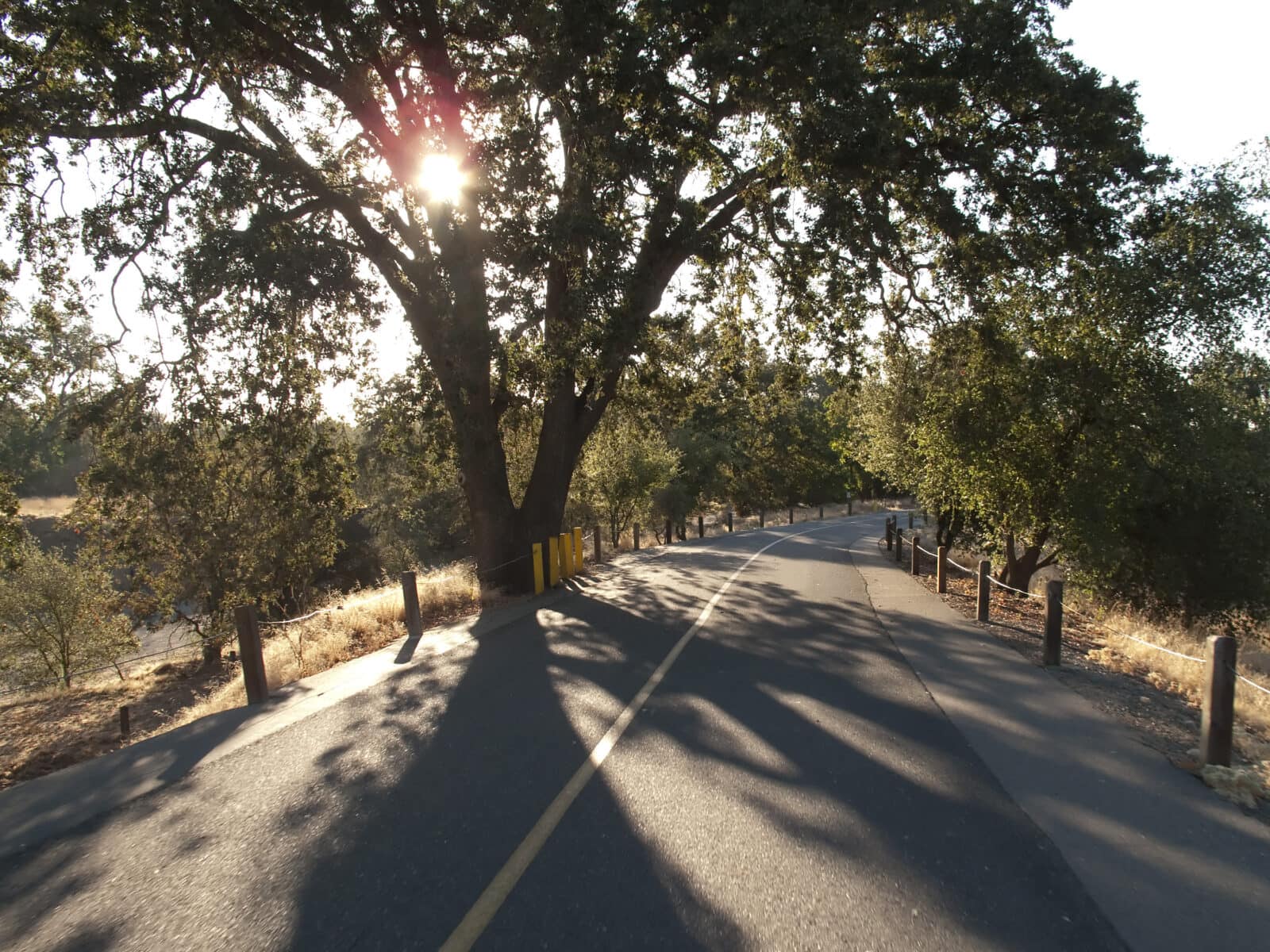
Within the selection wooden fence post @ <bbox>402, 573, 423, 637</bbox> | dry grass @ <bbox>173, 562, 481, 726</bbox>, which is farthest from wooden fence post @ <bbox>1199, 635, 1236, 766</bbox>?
dry grass @ <bbox>173, 562, 481, 726</bbox>

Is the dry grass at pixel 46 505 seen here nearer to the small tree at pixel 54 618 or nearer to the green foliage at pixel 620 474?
the small tree at pixel 54 618

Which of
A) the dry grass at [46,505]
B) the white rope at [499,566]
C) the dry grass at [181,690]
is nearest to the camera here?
the dry grass at [181,690]

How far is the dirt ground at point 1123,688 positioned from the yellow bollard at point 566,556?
781 cm

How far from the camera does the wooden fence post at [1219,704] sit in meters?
5.16

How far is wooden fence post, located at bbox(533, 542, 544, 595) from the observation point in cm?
1468

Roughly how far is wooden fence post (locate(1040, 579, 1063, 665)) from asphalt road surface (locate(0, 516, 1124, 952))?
2.13 m

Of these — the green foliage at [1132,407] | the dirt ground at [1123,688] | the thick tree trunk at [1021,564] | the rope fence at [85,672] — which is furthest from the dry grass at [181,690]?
the thick tree trunk at [1021,564]

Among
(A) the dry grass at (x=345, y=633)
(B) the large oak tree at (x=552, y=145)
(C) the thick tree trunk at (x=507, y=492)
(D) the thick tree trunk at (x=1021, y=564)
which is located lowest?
(A) the dry grass at (x=345, y=633)

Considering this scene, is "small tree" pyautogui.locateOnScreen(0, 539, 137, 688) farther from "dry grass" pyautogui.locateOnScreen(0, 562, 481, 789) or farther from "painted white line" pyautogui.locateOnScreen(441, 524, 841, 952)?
"painted white line" pyautogui.locateOnScreen(441, 524, 841, 952)

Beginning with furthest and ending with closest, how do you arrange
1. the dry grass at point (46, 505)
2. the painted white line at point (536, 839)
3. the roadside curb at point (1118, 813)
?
the dry grass at point (46, 505) → the roadside curb at point (1118, 813) → the painted white line at point (536, 839)

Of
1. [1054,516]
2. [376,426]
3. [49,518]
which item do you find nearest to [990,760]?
[1054,516]

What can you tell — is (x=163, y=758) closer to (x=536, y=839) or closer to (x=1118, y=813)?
(x=536, y=839)

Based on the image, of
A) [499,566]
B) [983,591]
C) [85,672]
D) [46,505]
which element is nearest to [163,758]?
[85,672]

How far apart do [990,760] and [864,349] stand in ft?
42.2
